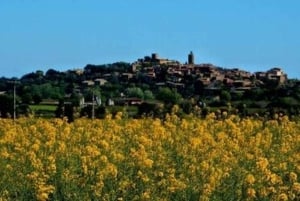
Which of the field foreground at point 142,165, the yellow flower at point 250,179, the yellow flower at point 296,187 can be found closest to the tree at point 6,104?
the field foreground at point 142,165

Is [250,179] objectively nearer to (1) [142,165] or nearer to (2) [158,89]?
(1) [142,165]

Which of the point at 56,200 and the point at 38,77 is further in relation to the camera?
the point at 38,77

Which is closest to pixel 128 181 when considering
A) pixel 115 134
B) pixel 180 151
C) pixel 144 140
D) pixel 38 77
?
pixel 180 151

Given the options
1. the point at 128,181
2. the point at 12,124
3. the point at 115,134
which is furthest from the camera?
the point at 12,124

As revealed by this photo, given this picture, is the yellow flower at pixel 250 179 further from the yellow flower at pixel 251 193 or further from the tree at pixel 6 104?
the tree at pixel 6 104

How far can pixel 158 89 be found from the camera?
42312 mm

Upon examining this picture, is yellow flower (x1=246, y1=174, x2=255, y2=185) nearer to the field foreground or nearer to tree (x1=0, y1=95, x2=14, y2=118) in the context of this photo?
the field foreground

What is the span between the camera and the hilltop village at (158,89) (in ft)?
78.9

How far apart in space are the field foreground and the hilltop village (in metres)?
5.55

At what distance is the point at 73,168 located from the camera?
31.6 ft

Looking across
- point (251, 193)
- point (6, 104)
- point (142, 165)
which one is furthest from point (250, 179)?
point (6, 104)

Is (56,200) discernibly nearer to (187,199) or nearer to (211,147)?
(187,199)

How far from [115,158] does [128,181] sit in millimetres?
1236

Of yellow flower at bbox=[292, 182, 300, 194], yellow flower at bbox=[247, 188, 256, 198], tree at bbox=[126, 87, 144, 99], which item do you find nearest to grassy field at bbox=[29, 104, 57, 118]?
tree at bbox=[126, 87, 144, 99]
